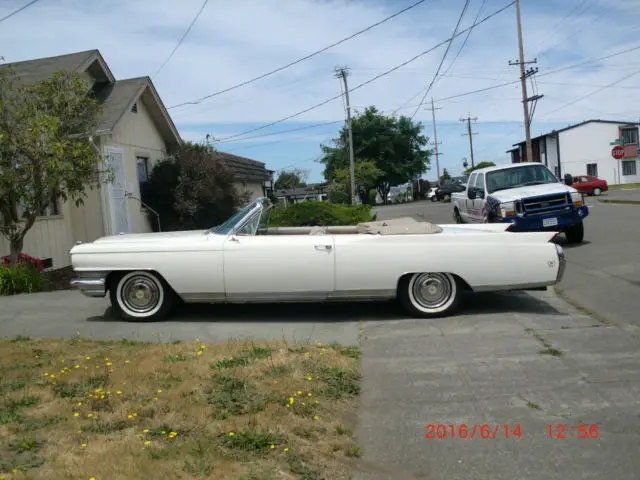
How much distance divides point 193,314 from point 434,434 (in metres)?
4.12

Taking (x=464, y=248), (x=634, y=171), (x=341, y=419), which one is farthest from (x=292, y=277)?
(x=634, y=171)

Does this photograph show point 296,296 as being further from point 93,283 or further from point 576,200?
point 576,200

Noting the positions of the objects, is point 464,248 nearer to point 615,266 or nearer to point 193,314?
point 193,314

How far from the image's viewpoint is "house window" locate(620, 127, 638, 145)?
5888 centimetres

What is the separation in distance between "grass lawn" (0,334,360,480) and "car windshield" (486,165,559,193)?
9.04m

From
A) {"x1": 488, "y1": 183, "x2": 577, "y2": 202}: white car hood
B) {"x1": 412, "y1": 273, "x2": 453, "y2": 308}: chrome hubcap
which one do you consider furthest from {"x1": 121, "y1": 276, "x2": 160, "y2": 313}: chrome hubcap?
{"x1": 488, "y1": 183, "x2": 577, "y2": 202}: white car hood

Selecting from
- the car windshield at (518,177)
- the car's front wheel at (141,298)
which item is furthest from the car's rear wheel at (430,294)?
the car windshield at (518,177)

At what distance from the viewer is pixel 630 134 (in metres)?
59.2

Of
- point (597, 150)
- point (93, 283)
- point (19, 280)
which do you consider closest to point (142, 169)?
point (19, 280)

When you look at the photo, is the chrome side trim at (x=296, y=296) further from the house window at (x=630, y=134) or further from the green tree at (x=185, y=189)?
the house window at (x=630, y=134)

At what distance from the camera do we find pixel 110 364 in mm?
5145
